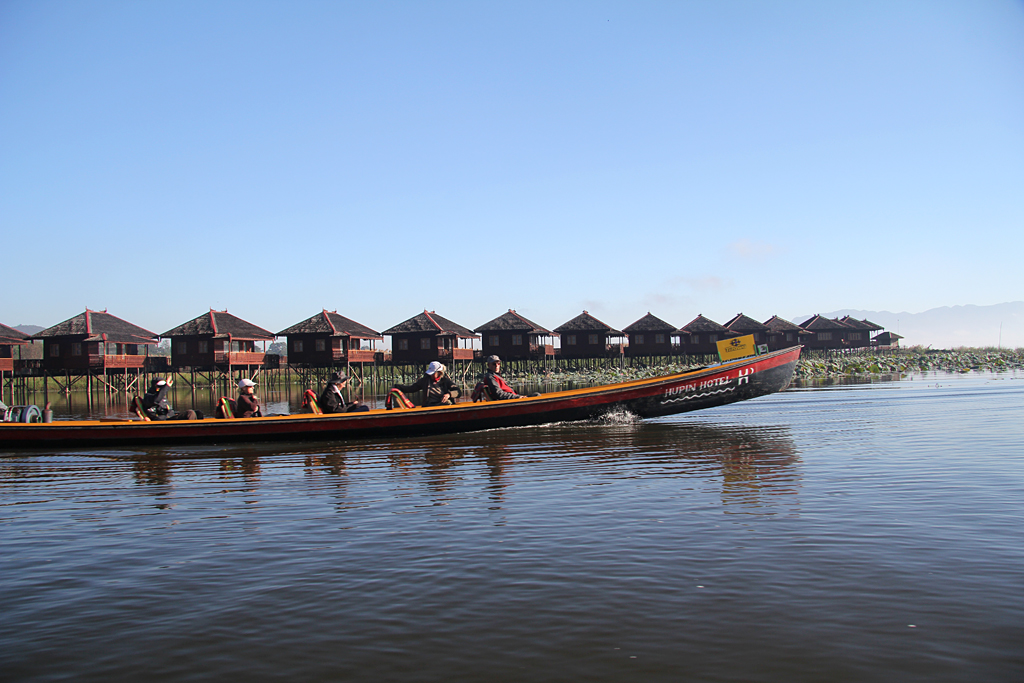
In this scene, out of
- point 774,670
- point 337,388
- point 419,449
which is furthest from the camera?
point 337,388

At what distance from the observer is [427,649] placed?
3.93 meters

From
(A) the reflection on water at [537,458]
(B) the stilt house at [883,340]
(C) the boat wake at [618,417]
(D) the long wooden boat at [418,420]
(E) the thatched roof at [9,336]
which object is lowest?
(A) the reflection on water at [537,458]

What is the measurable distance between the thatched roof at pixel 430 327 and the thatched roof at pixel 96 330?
14873mm

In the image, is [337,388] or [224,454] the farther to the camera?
[337,388]

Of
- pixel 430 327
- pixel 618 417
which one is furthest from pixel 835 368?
pixel 618 417

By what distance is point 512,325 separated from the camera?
4797 centimetres

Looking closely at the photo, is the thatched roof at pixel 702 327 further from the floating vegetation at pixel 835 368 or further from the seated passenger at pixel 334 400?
the seated passenger at pixel 334 400

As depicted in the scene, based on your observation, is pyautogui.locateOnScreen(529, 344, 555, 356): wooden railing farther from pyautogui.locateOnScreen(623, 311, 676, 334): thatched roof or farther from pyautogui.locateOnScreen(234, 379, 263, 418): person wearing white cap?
pyautogui.locateOnScreen(234, 379, 263, 418): person wearing white cap

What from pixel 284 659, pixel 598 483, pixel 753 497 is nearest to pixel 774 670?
pixel 284 659

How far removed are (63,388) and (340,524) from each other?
4649 cm

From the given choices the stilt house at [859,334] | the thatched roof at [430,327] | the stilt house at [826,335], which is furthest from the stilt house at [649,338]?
the stilt house at [859,334]

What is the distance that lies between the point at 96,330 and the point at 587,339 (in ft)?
101

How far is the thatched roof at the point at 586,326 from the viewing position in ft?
163

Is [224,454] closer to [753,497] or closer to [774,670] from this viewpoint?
[753,497]
